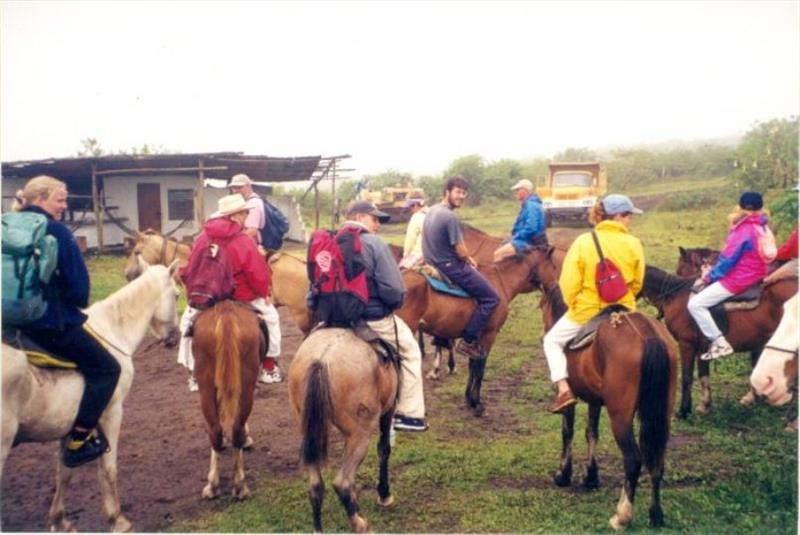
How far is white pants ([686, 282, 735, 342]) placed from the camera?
7035 mm

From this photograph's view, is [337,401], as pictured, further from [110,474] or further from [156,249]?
[156,249]

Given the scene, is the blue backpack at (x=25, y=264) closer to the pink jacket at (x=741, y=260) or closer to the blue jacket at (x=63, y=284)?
the blue jacket at (x=63, y=284)

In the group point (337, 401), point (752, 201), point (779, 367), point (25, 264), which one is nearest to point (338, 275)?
point (337, 401)

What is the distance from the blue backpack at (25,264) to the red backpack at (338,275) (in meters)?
1.74

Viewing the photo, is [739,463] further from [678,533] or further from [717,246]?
[717,246]

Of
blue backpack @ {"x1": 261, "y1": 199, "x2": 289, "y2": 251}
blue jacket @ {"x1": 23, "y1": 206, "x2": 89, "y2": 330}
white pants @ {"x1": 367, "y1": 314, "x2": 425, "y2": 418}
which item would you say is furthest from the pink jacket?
blue jacket @ {"x1": 23, "y1": 206, "x2": 89, "y2": 330}

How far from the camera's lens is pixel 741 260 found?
6922 millimetres

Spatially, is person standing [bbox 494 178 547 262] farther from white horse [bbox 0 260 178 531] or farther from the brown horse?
white horse [bbox 0 260 178 531]

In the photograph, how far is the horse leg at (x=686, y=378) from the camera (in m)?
7.27

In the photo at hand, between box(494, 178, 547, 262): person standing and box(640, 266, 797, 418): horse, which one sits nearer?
box(640, 266, 797, 418): horse

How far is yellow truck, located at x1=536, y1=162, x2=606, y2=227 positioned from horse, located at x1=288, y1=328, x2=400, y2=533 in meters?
20.6

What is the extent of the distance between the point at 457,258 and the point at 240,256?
8.97ft

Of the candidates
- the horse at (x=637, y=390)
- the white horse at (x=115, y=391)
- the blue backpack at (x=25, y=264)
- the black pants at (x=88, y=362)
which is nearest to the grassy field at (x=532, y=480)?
the horse at (x=637, y=390)

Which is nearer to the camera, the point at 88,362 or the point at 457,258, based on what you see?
the point at 88,362
